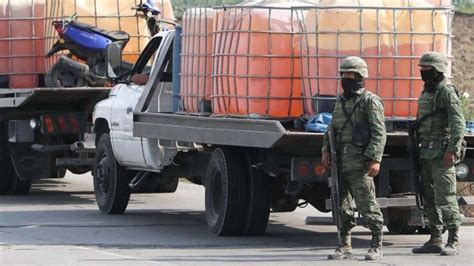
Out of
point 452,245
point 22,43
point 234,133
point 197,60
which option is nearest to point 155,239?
point 234,133

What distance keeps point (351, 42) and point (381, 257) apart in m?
2.04

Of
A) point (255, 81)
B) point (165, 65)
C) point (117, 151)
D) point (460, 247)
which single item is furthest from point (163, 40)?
point (460, 247)

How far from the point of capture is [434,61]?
12.2 m

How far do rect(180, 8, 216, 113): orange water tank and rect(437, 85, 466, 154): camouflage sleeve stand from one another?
8.67ft

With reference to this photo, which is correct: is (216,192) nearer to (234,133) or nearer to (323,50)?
(234,133)

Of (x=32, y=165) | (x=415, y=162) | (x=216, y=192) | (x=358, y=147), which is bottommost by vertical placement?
(x=32, y=165)

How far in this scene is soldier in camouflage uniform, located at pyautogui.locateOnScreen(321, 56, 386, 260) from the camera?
465 inches

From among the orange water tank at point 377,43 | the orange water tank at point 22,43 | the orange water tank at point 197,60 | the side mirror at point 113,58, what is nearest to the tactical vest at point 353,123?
the orange water tank at point 377,43

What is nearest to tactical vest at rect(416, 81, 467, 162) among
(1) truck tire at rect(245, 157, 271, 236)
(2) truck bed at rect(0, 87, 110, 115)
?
(1) truck tire at rect(245, 157, 271, 236)

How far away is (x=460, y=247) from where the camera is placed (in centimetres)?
1298

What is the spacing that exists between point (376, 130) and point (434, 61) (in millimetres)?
876

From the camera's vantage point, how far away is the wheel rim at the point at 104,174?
16.3m

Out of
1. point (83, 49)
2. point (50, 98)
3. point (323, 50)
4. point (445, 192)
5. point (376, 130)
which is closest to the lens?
point (376, 130)

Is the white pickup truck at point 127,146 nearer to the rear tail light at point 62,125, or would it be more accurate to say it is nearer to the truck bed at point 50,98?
the truck bed at point 50,98
